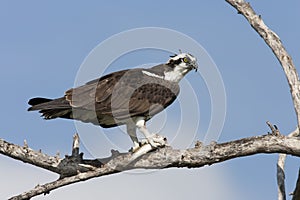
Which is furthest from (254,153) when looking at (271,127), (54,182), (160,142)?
(54,182)

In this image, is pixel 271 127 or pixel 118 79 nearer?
pixel 271 127

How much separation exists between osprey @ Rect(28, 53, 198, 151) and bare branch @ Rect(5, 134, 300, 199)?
0.38m

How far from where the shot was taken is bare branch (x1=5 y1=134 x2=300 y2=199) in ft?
26.2

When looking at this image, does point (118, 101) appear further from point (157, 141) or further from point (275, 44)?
point (275, 44)

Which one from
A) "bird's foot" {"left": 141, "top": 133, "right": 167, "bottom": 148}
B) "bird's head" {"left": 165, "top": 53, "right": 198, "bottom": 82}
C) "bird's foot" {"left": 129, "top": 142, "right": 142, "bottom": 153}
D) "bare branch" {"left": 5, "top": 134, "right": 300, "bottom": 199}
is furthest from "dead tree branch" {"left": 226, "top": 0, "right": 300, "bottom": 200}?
"bird's foot" {"left": 129, "top": 142, "right": 142, "bottom": 153}

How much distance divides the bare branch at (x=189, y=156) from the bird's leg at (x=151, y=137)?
99 mm

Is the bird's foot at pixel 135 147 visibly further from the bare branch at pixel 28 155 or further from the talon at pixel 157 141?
the bare branch at pixel 28 155

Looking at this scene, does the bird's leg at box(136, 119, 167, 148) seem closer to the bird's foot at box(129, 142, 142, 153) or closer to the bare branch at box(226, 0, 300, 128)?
the bird's foot at box(129, 142, 142, 153)

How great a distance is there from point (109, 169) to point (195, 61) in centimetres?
254

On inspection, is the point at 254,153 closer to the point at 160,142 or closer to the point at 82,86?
the point at 160,142

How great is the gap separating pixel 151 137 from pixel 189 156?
0.95 m

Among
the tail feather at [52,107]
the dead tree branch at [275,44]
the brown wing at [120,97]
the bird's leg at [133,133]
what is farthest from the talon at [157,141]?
the dead tree branch at [275,44]

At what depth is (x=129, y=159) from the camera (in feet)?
30.3

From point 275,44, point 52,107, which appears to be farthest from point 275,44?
point 52,107
